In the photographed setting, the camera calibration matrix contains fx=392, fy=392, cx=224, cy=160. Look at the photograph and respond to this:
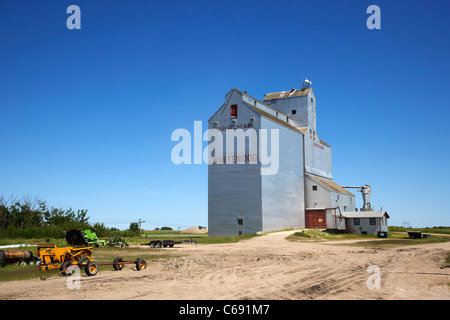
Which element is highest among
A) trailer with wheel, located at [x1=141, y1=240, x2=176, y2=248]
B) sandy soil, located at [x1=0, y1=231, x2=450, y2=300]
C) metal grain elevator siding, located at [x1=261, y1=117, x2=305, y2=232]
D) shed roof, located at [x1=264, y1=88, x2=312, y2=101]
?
shed roof, located at [x1=264, y1=88, x2=312, y2=101]

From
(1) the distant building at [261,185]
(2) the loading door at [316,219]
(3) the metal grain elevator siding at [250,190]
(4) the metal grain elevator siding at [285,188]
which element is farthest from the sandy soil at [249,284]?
(2) the loading door at [316,219]

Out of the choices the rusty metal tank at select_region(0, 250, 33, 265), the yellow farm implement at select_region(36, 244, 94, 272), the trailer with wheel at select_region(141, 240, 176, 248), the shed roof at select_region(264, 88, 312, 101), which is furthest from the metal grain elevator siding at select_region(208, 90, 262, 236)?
the yellow farm implement at select_region(36, 244, 94, 272)

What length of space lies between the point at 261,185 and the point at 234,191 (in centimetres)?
470

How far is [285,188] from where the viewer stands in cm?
5919

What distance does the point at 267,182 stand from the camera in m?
54.5

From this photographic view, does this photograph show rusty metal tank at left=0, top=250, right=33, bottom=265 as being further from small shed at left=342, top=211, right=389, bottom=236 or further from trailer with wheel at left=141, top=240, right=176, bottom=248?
small shed at left=342, top=211, right=389, bottom=236

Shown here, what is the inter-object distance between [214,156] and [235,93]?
32.1ft

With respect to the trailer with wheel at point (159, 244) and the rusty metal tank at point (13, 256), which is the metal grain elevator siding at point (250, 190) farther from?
the rusty metal tank at point (13, 256)

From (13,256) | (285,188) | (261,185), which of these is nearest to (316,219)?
(285,188)

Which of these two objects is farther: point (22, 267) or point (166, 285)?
point (22, 267)

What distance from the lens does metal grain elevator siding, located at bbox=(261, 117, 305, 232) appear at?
2151 inches
